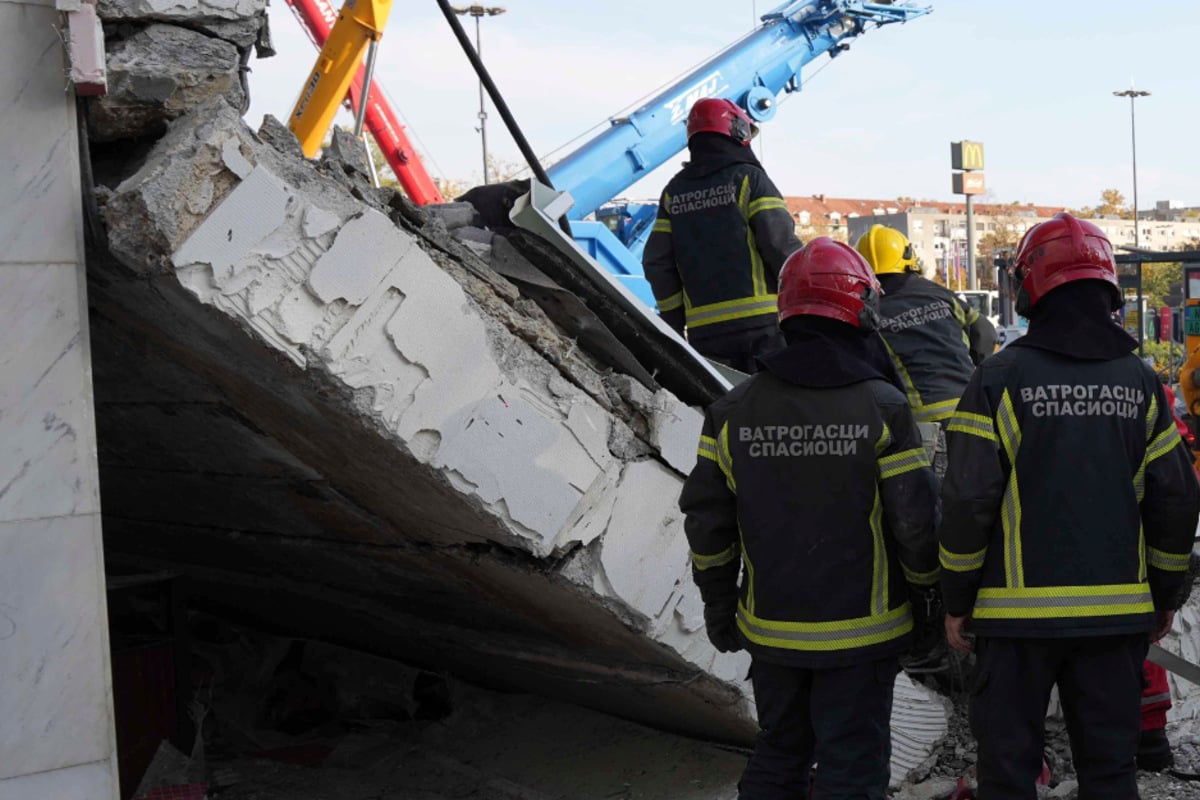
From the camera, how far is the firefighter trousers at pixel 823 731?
9.70 ft

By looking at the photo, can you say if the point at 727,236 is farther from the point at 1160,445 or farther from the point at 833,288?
the point at 1160,445

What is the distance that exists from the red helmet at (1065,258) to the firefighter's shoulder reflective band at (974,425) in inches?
13.5

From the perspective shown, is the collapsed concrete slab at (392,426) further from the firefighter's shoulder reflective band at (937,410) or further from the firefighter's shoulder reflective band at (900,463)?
the firefighter's shoulder reflective band at (937,410)

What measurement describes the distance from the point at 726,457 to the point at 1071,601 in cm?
89

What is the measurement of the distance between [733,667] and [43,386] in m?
2.22

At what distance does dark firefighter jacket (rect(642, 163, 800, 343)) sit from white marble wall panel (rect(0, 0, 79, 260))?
230 centimetres

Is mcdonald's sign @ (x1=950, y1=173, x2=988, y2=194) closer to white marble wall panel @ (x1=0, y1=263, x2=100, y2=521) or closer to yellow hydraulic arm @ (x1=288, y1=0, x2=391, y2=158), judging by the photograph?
yellow hydraulic arm @ (x1=288, y1=0, x2=391, y2=158)

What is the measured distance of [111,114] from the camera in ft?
10.1

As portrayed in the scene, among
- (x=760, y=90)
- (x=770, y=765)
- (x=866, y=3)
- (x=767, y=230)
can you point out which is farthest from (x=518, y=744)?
(x=866, y=3)

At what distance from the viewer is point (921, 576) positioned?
9.91 feet

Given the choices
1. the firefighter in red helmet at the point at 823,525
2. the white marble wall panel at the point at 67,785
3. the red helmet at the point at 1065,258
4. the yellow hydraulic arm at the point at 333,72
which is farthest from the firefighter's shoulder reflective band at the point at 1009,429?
the yellow hydraulic arm at the point at 333,72

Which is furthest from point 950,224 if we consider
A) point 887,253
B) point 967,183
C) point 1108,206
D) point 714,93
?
point 887,253

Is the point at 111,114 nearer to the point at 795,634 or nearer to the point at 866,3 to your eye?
the point at 795,634

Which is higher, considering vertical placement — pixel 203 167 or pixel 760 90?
pixel 760 90
